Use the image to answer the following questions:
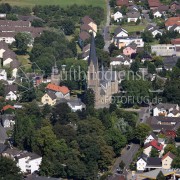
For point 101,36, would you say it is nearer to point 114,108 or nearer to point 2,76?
point 2,76

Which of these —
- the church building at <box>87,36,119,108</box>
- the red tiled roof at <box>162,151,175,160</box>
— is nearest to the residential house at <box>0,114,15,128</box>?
the church building at <box>87,36,119,108</box>

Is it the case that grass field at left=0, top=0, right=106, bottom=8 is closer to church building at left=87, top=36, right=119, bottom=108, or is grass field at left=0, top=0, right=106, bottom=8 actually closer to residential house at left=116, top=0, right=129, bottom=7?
residential house at left=116, top=0, right=129, bottom=7

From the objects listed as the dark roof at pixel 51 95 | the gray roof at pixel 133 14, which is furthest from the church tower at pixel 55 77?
the gray roof at pixel 133 14

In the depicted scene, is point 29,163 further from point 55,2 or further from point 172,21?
point 55,2

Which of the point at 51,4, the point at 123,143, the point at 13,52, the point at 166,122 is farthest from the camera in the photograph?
the point at 51,4

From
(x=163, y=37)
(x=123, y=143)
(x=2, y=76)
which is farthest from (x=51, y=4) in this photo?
(x=123, y=143)
